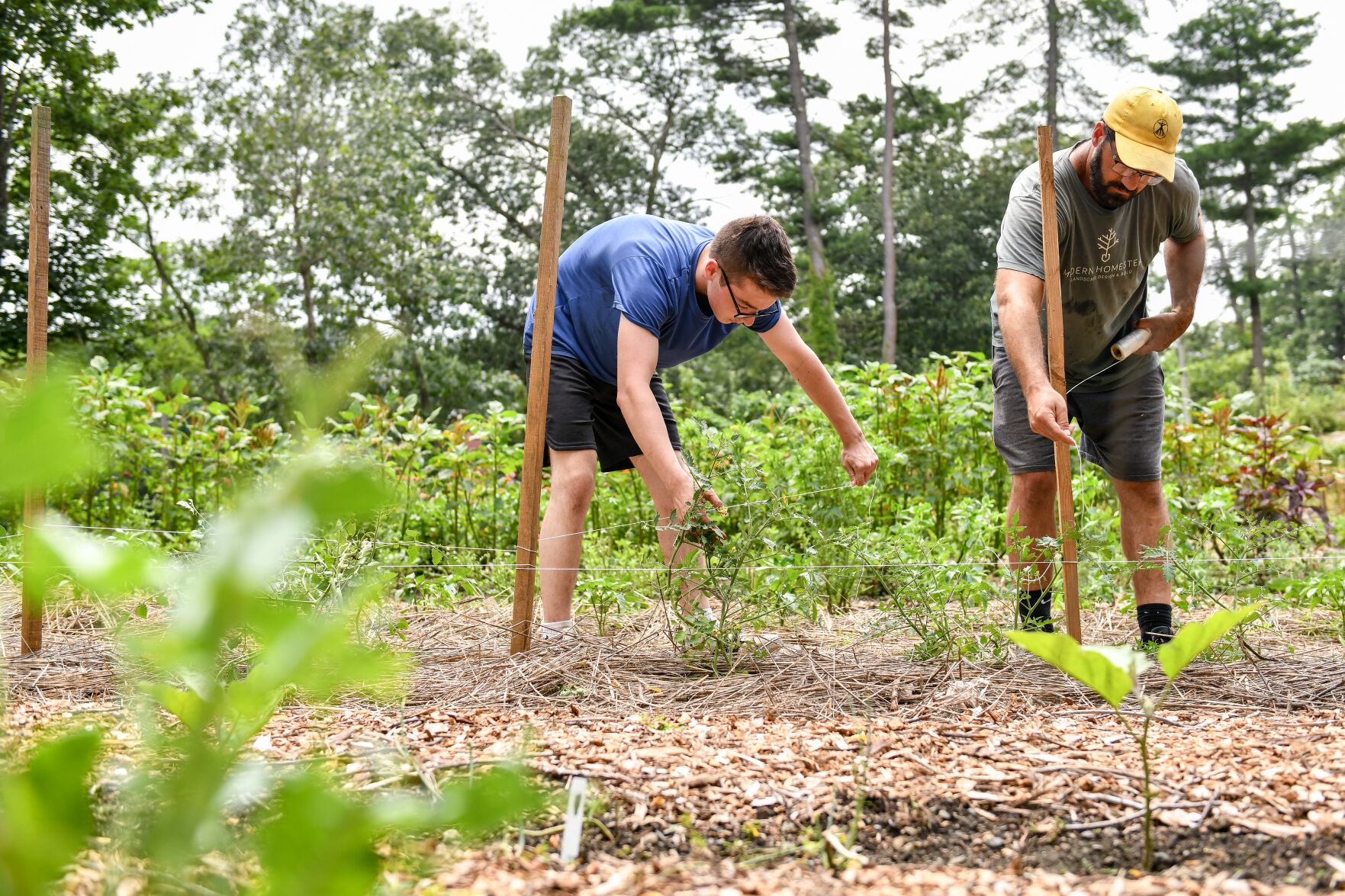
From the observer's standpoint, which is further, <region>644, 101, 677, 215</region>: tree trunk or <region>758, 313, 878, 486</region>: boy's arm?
<region>644, 101, 677, 215</region>: tree trunk

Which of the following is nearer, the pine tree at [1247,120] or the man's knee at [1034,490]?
the man's knee at [1034,490]

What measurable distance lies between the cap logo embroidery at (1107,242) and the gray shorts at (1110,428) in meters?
0.38

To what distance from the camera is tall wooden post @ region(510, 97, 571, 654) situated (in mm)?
2543

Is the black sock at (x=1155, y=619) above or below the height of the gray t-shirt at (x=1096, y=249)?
below

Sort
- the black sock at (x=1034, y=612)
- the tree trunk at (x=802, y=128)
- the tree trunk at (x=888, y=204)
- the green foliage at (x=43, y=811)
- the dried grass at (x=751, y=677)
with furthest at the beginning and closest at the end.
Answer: the tree trunk at (x=802, y=128)
the tree trunk at (x=888, y=204)
the black sock at (x=1034, y=612)
the dried grass at (x=751, y=677)
the green foliage at (x=43, y=811)

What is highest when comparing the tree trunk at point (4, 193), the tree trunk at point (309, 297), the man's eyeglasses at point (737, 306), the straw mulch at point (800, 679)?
the tree trunk at point (4, 193)

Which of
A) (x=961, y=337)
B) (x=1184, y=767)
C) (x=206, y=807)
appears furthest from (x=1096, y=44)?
(x=206, y=807)

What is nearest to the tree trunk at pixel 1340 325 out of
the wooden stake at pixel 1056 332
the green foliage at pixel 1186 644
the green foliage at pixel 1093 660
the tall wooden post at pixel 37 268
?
the wooden stake at pixel 1056 332

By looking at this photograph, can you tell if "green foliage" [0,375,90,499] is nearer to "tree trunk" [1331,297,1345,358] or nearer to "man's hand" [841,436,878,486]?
"man's hand" [841,436,878,486]

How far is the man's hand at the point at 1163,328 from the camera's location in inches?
106

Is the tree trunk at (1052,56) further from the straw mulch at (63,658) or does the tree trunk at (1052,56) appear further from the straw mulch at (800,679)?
the straw mulch at (63,658)

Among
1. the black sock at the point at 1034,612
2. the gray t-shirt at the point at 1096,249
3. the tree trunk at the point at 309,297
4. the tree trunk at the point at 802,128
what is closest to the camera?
the black sock at the point at 1034,612

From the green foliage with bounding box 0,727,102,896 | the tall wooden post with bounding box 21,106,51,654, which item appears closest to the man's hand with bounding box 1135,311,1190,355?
the green foliage with bounding box 0,727,102,896

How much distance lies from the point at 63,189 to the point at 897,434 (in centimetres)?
1186
